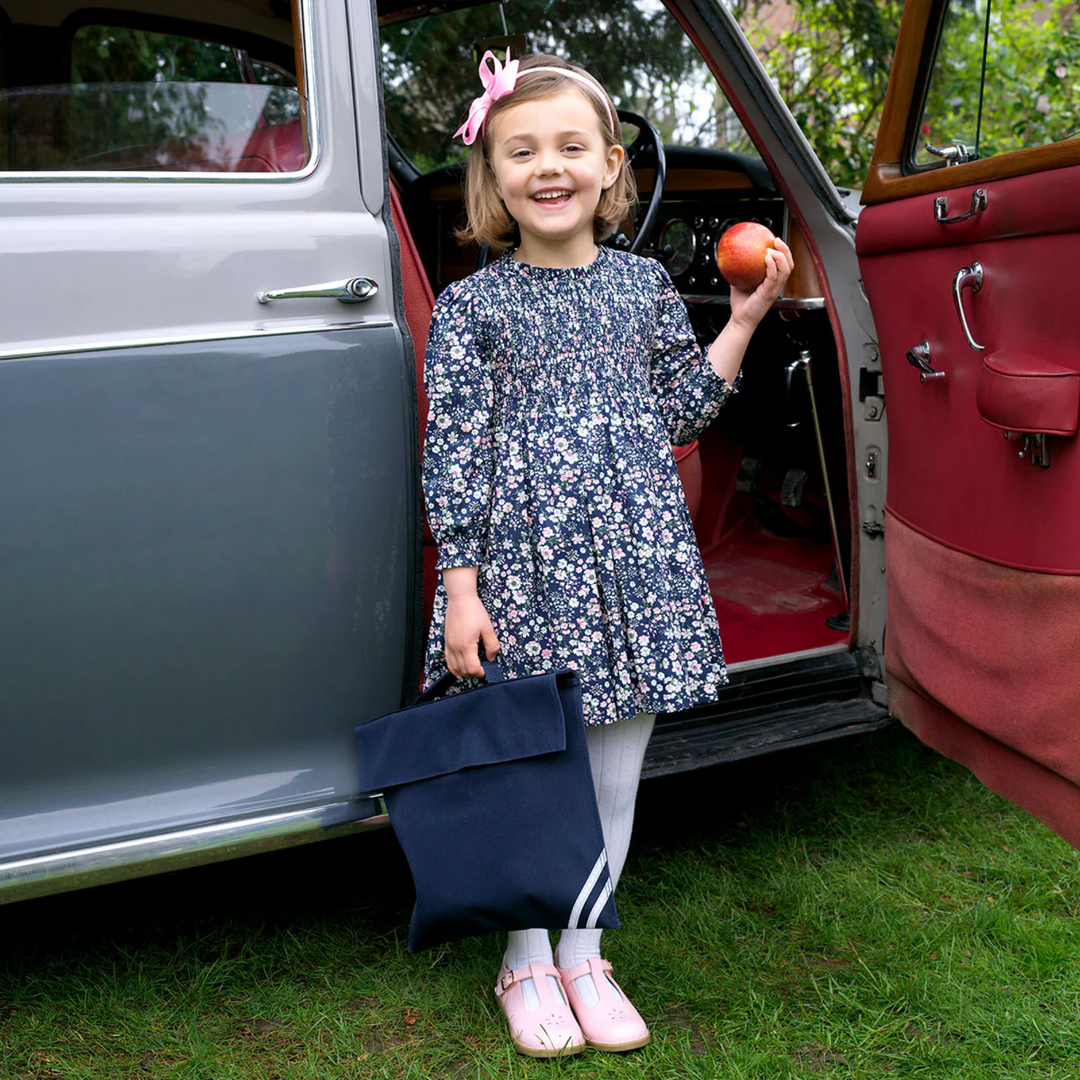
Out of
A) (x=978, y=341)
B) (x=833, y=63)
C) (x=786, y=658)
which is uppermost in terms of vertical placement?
(x=833, y=63)

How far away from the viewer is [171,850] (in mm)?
1840

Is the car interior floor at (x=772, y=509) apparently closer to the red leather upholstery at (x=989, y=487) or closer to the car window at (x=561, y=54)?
the red leather upholstery at (x=989, y=487)

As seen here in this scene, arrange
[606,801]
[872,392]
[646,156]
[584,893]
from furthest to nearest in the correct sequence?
[646,156] < [872,392] < [606,801] < [584,893]

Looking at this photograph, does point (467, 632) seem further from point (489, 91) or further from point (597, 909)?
point (489, 91)

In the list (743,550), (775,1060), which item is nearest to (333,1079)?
(775,1060)

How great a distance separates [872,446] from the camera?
2.44 m

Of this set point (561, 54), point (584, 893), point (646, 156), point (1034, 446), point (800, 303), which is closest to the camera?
point (584, 893)

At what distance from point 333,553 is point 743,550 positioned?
5.74 ft

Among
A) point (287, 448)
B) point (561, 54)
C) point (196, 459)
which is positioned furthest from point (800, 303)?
point (561, 54)

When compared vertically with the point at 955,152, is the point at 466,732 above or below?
below

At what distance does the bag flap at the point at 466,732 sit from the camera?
5.64ft

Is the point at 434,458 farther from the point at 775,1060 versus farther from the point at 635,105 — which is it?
the point at 635,105

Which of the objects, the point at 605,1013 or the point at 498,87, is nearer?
the point at 498,87

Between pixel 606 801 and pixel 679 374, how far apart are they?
0.72 meters
